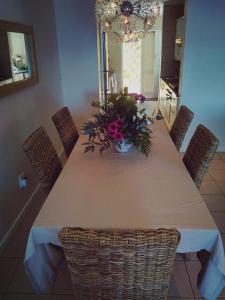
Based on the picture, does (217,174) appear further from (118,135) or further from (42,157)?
(42,157)

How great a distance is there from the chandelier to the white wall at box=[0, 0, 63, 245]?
2.65 ft

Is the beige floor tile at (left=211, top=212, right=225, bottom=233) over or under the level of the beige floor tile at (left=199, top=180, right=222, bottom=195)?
under

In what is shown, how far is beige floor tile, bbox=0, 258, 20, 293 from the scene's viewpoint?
1770 mm

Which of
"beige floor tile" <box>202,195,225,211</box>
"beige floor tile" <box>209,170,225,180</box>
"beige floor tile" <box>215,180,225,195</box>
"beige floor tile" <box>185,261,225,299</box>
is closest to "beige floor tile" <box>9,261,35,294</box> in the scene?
"beige floor tile" <box>185,261,225,299</box>

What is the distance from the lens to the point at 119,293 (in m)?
1.09

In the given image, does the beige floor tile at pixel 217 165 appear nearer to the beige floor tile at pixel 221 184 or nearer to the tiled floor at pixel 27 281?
the beige floor tile at pixel 221 184

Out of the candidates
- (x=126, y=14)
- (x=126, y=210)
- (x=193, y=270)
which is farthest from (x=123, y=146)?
(x=126, y=14)

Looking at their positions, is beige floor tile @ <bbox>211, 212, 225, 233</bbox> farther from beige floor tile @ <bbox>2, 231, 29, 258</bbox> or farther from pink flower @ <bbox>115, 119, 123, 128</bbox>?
beige floor tile @ <bbox>2, 231, 29, 258</bbox>

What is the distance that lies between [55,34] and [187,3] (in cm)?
176

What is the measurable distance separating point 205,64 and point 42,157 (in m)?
2.65

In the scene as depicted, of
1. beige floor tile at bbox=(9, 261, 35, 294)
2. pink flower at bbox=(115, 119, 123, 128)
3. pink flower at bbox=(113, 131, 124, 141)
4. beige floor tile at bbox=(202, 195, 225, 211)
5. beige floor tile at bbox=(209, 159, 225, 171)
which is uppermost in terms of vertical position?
pink flower at bbox=(115, 119, 123, 128)

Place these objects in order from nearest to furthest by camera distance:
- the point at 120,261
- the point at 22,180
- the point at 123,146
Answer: the point at 120,261 < the point at 123,146 < the point at 22,180

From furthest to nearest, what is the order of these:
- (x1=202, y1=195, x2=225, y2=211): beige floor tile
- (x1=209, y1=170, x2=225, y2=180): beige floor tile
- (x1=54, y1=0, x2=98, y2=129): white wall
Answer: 1. (x1=54, y1=0, x2=98, y2=129): white wall
2. (x1=209, y1=170, x2=225, y2=180): beige floor tile
3. (x1=202, y1=195, x2=225, y2=211): beige floor tile

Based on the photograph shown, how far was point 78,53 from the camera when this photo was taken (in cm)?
374
